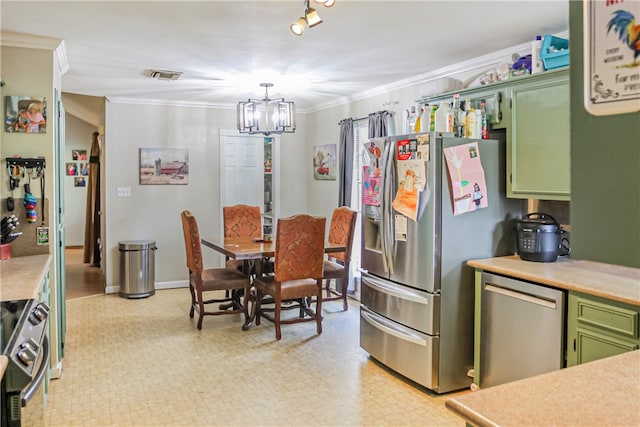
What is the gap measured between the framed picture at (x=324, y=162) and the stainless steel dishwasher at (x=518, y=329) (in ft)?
11.3

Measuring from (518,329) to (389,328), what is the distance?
0.95 metres

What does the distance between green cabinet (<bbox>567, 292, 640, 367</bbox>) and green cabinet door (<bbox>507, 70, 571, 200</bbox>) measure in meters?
0.75

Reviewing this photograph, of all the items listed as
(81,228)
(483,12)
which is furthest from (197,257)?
(81,228)

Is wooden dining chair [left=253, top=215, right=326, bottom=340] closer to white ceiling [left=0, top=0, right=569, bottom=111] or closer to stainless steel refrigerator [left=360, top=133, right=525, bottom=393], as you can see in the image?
stainless steel refrigerator [left=360, top=133, right=525, bottom=393]

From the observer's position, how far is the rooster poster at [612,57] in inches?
28.0

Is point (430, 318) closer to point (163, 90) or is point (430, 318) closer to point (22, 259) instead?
point (22, 259)

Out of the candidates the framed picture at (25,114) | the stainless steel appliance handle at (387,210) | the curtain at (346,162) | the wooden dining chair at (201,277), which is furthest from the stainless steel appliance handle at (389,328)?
the framed picture at (25,114)

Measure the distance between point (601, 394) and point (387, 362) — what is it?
98.9 inches

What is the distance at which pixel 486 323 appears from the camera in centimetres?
307

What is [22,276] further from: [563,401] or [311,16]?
[563,401]

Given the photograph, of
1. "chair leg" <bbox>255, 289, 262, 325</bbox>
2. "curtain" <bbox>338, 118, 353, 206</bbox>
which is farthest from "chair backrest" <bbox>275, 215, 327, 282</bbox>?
"curtain" <bbox>338, 118, 353, 206</bbox>

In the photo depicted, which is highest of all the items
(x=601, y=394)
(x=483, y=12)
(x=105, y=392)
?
(x=483, y=12)

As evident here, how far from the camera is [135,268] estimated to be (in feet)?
19.1

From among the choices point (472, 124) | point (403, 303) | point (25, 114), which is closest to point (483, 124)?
point (472, 124)
